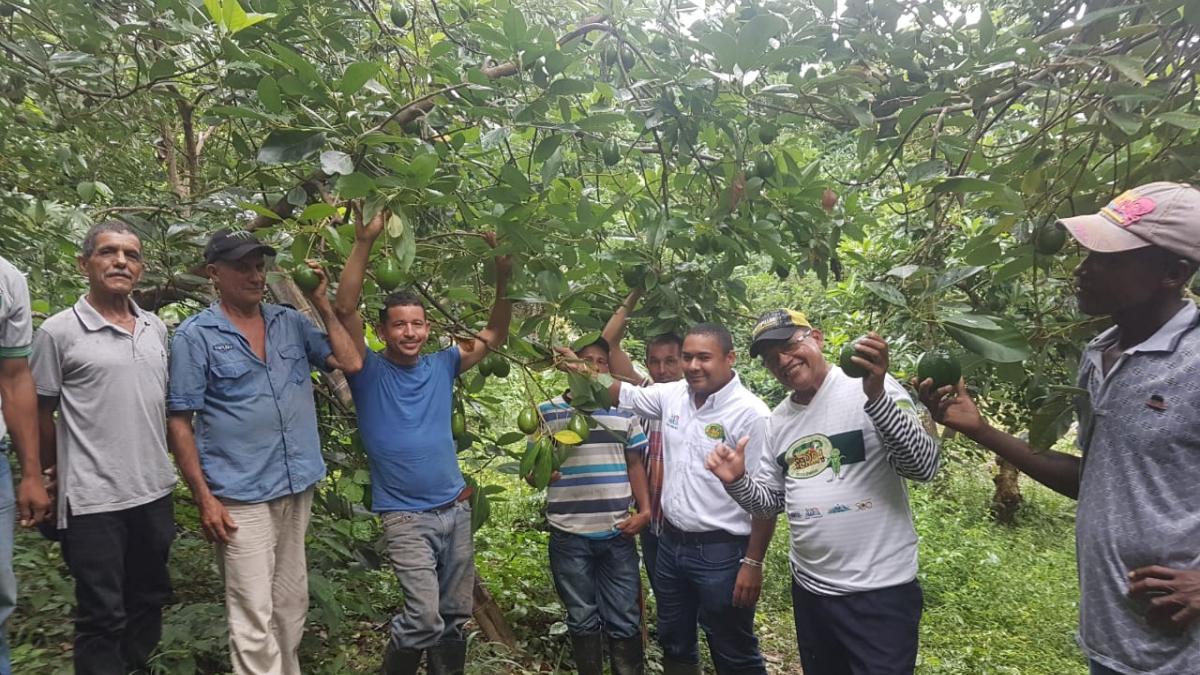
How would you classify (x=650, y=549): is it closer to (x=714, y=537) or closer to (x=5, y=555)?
(x=714, y=537)

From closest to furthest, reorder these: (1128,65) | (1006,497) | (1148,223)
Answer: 1. (1148,223)
2. (1128,65)
3. (1006,497)

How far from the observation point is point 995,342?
138 cm

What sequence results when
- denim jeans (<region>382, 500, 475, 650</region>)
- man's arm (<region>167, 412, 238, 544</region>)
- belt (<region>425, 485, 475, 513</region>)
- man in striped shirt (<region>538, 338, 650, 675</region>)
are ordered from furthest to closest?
man in striped shirt (<region>538, 338, 650, 675</region>) → belt (<region>425, 485, 475, 513</region>) → denim jeans (<region>382, 500, 475, 650</region>) → man's arm (<region>167, 412, 238, 544</region>)

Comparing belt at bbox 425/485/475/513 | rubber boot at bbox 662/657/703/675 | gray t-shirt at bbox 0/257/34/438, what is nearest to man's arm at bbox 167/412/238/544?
gray t-shirt at bbox 0/257/34/438

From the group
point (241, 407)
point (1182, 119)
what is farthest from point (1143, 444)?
point (241, 407)

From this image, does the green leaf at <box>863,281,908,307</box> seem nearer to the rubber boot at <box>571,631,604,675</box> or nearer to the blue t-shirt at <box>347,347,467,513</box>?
the blue t-shirt at <box>347,347,467,513</box>

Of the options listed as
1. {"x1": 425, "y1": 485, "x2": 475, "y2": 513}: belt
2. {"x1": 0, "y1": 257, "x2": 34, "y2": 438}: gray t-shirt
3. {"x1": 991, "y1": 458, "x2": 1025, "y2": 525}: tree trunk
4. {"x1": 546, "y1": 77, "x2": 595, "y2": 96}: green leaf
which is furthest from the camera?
{"x1": 991, "y1": 458, "x2": 1025, "y2": 525}: tree trunk

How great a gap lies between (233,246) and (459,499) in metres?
1.12

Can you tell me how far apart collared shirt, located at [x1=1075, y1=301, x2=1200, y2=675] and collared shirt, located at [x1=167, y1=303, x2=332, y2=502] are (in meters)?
2.07

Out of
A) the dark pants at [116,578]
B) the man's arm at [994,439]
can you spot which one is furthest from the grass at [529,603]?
the man's arm at [994,439]

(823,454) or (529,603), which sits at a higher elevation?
(823,454)

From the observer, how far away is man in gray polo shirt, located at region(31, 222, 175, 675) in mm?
2027

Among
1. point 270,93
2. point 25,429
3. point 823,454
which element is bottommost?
point 823,454

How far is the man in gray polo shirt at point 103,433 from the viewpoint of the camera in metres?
2.03
